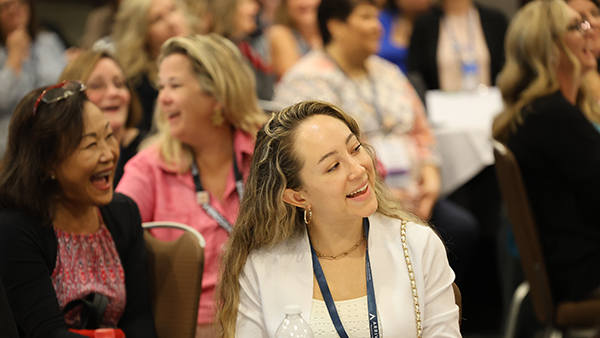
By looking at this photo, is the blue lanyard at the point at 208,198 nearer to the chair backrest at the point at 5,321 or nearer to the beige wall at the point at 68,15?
the chair backrest at the point at 5,321

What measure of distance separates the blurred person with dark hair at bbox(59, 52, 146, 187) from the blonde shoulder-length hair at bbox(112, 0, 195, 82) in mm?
844

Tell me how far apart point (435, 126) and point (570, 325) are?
6.15 ft

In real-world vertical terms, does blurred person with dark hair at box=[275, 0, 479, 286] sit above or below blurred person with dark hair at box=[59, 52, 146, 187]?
below

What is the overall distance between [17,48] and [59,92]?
2792mm

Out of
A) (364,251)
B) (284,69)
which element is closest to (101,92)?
(364,251)

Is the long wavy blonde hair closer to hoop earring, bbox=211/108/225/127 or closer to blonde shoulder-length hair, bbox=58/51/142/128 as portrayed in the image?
hoop earring, bbox=211/108/225/127

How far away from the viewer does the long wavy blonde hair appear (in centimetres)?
190

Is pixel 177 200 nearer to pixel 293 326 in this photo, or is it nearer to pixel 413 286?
pixel 293 326

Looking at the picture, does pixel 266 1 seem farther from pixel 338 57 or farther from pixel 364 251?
pixel 364 251

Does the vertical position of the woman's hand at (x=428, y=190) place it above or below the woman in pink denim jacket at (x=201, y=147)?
below

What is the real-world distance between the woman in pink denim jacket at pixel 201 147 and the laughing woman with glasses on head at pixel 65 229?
44 cm

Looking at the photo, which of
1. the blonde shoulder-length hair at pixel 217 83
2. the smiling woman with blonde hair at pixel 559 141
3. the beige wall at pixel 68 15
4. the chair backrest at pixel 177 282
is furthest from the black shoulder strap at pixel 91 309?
the beige wall at pixel 68 15

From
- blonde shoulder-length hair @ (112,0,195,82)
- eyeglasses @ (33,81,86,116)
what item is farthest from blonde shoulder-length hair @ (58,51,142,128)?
blonde shoulder-length hair @ (112,0,195,82)

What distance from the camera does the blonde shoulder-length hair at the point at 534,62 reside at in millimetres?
2900
